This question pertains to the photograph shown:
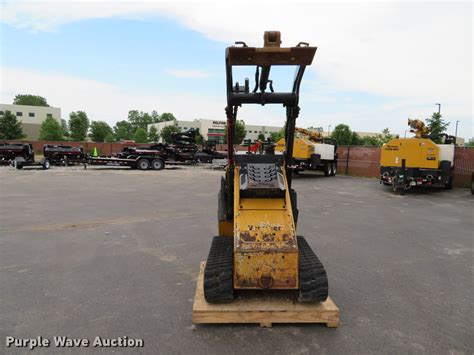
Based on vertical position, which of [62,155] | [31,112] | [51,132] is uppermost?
[31,112]

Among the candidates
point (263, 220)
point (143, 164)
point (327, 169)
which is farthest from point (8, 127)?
point (263, 220)

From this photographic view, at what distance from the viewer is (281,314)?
11.6 feet

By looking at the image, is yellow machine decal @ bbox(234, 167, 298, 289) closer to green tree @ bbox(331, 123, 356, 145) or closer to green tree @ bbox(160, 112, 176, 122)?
green tree @ bbox(331, 123, 356, 145)

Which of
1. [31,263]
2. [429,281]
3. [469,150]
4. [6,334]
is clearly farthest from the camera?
[469,150]

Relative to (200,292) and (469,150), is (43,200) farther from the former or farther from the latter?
(469,150)

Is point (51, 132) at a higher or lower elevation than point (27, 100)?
lower

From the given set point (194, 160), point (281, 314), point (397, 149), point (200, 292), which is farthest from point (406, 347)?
point (194, 160)

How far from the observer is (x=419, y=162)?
13.9 meters

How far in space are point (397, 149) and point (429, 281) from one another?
10634 mm

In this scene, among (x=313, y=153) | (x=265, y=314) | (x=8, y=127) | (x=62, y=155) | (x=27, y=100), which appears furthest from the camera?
(x=27, y=100)

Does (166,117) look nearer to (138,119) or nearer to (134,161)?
(138,119)

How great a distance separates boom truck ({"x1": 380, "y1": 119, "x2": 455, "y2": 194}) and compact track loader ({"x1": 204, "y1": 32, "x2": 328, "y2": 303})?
37.4 feet

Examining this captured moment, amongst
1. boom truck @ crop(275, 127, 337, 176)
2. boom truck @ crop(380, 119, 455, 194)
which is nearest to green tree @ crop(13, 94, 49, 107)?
boom truck @ crop(275, 127, 337, 176)

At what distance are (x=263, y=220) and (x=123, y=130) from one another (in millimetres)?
137517
